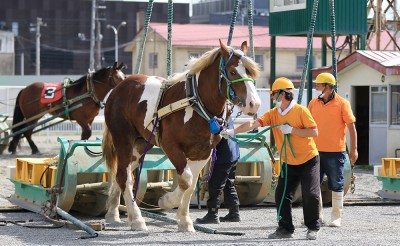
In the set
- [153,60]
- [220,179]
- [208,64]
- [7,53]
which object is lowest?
[220,179]

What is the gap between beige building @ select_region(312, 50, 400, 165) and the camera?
22.2 m

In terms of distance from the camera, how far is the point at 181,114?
10.3 m

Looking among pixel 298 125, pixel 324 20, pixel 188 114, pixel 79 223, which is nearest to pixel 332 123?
pixel 298 125

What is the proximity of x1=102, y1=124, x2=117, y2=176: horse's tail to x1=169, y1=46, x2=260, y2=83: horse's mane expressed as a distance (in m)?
1.32

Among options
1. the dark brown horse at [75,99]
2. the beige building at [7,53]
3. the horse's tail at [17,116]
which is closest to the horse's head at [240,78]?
the dark brown horse at [75,99]

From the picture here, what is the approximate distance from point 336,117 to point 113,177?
114 inches

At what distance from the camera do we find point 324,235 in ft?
34.1

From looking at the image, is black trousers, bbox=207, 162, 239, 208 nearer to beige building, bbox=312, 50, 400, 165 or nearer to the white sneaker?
the white sneaker

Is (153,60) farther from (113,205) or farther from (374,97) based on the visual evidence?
(113,205)

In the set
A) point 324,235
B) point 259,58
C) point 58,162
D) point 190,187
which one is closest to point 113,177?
point 58,162

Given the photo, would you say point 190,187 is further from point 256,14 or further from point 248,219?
point 256,14

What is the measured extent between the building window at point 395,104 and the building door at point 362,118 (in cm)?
149

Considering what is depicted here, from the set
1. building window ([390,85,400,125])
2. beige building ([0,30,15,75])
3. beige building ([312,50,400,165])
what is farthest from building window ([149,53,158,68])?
building window ([390,85,400,125])

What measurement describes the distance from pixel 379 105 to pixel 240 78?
13.7 m
